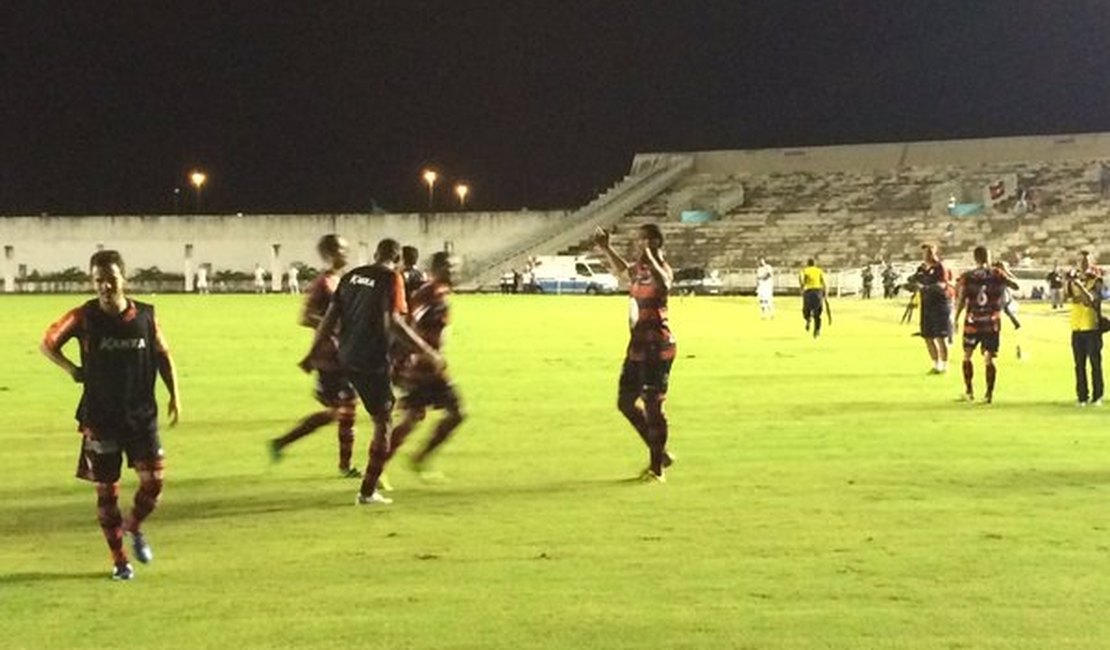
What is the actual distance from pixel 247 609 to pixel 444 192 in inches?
3844

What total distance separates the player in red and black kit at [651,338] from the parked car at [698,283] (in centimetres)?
5614

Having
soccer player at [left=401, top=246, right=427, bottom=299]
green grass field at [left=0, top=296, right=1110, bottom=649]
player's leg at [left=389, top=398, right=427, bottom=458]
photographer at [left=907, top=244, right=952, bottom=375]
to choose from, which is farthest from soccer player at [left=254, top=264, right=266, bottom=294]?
player's leg at [left=389, top=398, right=427, bottom=458]

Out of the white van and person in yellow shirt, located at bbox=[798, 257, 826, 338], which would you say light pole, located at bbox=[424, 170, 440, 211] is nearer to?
the white van

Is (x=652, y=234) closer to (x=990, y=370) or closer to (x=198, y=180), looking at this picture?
(x=990, y=370)

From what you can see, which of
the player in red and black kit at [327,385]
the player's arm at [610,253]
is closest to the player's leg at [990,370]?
the player's arm at [610,253]

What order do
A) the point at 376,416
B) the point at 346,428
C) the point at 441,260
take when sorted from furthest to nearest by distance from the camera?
the point at 441,260 < the point at 346,428 < the point at 376,416

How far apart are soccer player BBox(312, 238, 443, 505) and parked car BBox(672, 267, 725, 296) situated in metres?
57.4

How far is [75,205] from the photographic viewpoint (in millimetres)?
100125

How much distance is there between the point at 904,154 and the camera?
82750 millimetres

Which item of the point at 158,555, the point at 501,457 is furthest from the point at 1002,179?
the point at 158,555

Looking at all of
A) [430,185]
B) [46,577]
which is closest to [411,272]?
[46,577]

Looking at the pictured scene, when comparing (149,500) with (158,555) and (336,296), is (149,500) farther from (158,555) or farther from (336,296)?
(336,296)

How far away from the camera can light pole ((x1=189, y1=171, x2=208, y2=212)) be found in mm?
95562

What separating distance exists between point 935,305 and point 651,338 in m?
11.4
